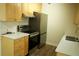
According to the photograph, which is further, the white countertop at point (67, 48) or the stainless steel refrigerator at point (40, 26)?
the stainless steel refrigerator at point (40, 26)

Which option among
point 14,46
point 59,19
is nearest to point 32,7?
point 59,19

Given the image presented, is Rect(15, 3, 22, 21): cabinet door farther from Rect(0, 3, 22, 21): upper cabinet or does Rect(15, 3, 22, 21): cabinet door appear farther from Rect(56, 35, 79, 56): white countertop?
Rect(56, 35, 79, 56): white countertop

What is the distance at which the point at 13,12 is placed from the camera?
150cm

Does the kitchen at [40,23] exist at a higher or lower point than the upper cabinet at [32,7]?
lower

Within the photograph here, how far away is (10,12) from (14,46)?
0.47 meters

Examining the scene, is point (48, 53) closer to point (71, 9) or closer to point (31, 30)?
point (31, 30)

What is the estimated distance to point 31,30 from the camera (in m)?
1.27

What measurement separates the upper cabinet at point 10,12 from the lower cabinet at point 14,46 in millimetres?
282

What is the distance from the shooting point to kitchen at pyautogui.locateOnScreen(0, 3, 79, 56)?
39.4 inches

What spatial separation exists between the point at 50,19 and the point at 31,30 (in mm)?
293

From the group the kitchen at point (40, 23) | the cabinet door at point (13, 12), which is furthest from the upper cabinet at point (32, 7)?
the cabinet door at point (13, 12)

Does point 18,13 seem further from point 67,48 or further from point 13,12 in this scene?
point 67,48

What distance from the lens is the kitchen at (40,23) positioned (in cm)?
100

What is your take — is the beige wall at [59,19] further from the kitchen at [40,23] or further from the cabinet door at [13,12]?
the cabinet door at [13,12]
